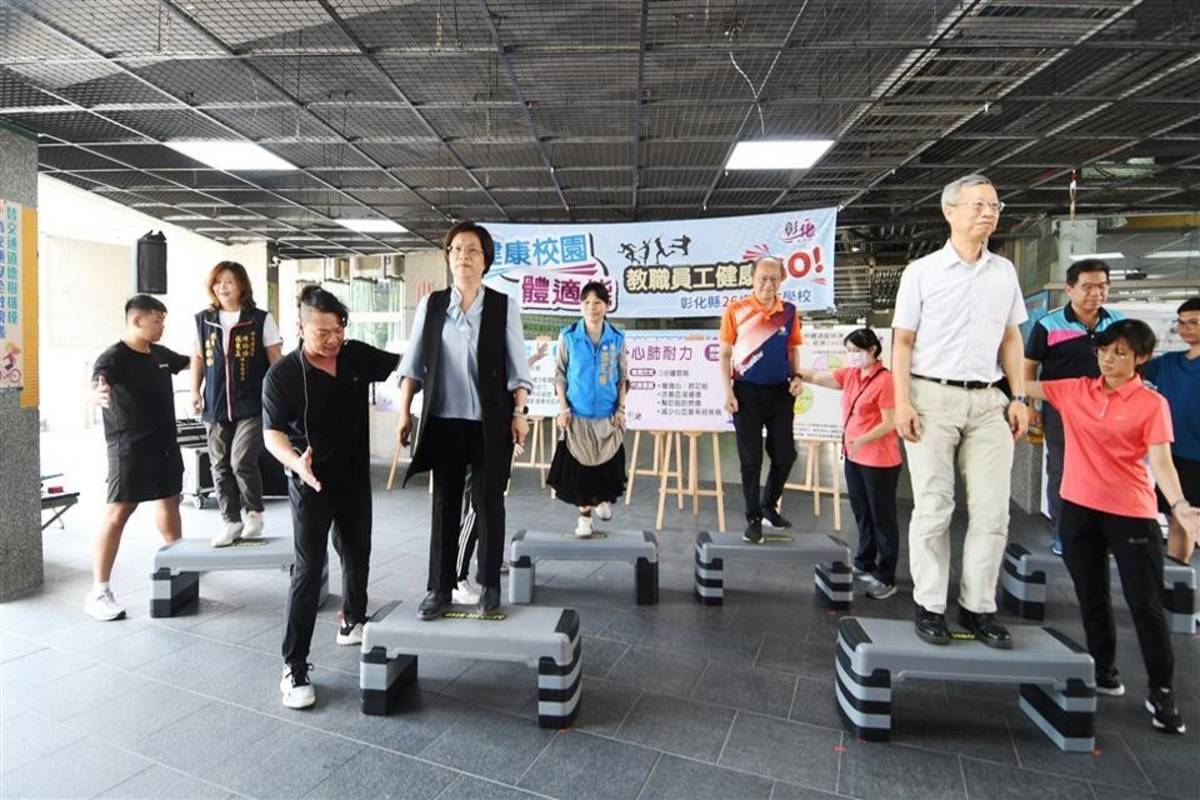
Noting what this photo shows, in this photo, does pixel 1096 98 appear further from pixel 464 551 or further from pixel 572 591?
pixel 464 551

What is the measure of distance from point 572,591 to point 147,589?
2587 millimetres

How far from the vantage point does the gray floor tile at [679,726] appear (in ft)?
7.24

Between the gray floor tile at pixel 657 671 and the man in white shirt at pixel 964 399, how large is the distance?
0.96 meters

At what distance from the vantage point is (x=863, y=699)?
88.0 inches

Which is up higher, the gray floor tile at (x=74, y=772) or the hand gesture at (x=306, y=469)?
the hand gesture at (x=306, y=469)

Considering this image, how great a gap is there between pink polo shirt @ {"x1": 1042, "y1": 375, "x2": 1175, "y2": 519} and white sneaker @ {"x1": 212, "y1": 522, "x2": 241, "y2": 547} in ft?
13.5

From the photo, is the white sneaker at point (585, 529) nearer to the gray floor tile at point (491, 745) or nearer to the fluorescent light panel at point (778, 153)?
the gray floor tile at point (491, 745)

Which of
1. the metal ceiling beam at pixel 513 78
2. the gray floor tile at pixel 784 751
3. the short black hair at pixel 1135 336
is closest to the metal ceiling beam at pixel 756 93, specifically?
the metal ceiling beam at pixel 513 78

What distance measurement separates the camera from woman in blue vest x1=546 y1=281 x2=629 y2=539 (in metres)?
3.82

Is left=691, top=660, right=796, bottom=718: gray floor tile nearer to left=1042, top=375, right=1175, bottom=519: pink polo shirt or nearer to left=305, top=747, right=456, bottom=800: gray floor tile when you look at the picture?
left=305, top=747, right=456, bottom=800: gray floor tile

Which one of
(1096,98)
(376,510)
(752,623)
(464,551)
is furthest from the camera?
(376,510)

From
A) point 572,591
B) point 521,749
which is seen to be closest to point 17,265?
point 572,591

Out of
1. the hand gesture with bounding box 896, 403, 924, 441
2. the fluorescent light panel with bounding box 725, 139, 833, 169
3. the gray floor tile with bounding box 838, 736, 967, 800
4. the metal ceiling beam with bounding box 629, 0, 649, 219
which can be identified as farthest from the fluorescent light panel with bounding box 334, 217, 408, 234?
the gray floor tile with bounding box 838, 736, 967, 800

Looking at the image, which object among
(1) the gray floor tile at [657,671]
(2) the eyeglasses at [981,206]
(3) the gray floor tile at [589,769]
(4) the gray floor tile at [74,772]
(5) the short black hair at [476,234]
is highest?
(2) the eyeglasses at [981,206]
